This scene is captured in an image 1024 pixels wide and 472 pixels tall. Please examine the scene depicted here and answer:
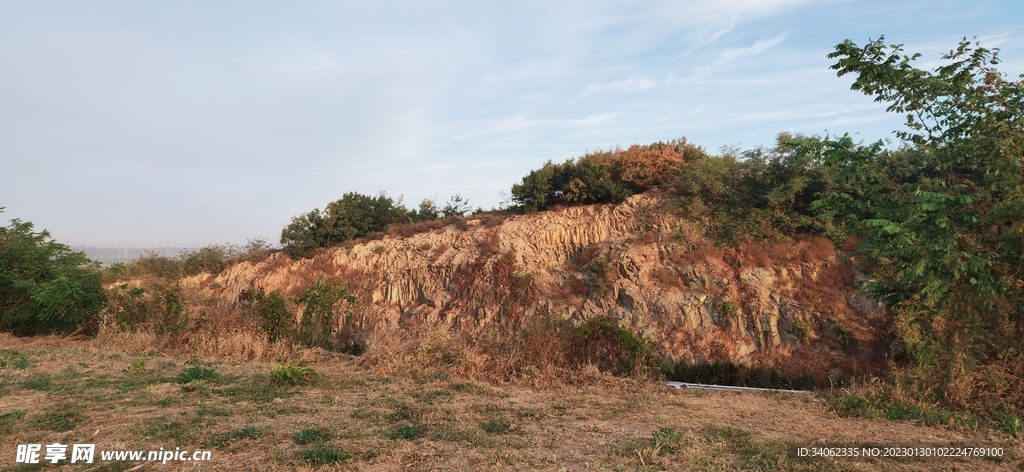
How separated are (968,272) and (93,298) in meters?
16.9

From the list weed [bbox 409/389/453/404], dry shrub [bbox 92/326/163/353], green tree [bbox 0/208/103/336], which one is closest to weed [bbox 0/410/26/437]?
weed [bbox 409/389/453/404]

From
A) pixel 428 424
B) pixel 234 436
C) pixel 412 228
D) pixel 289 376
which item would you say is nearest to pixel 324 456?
pixel 234 436

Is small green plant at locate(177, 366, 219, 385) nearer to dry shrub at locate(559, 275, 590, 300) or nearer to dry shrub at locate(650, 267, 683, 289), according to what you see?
dry shrub at locate(559, 275, 590, 300)

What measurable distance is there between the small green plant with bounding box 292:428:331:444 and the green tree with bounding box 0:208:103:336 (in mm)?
11219

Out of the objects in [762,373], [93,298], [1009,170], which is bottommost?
[762,373]

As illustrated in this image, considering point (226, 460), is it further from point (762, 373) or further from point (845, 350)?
point (845, 350)

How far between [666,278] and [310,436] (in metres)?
13.3

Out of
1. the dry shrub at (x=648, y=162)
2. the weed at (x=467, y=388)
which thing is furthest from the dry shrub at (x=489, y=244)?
the weed at (x=467, y=388)

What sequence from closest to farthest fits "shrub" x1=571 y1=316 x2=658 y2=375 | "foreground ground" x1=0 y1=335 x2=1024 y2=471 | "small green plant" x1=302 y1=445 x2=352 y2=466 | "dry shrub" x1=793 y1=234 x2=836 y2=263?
"small green plant" x1=302 y1=445 x2=352 y2=466
"foreground ground" x1=0 y1=335 x2=1024 y2=471
"shrub" x1=571 y1=316 x2=658 y2=375
"dry shrub" x1=793 y1=234 x2=836 y2=263

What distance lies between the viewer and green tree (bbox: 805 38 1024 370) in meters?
5.78

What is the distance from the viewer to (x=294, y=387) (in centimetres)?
731

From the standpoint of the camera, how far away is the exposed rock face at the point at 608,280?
14.6m

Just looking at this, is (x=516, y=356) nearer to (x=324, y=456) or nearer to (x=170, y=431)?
(x=324, y=456)

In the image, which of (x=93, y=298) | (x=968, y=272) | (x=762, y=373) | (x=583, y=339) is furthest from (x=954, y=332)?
(x=93, y=298)
